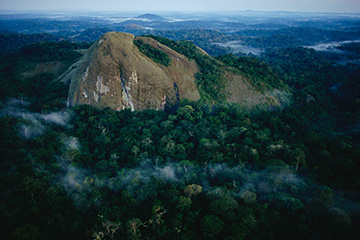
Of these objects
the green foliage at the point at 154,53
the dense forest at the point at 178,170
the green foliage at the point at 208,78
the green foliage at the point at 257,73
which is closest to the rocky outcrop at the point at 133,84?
the green foliage at the point at 154,53

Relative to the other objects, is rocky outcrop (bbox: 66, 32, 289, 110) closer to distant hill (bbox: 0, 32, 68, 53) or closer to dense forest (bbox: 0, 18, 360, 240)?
dense forest (bbox: 0, 18, 360, 240)

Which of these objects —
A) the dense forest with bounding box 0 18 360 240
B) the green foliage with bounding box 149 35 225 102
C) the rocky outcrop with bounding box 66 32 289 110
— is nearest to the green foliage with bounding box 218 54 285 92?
the rocky outcrop with bounding box 66 32 289 110

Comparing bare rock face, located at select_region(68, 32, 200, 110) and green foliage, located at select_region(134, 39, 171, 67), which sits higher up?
green foliage, located at select_region(134, 39, 171, 67)

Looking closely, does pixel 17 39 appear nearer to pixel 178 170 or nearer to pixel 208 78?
pixel 208 78

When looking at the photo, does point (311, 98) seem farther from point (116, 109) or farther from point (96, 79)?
point (96, 79)

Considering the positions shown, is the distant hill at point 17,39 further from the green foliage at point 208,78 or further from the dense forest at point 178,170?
the green foliage at point 208,78

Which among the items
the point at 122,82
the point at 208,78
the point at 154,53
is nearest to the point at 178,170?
the point at 122,82
